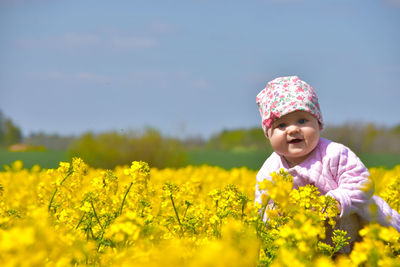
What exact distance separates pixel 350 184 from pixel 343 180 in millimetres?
81

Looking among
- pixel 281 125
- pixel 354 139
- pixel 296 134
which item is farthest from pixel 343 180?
pixel 354 139

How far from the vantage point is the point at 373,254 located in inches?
93.7

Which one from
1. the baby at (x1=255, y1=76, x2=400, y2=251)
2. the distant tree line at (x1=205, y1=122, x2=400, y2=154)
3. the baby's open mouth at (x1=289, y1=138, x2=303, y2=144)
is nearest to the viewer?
the baby at (x1=255, y1=76, x2=400, y2=251)

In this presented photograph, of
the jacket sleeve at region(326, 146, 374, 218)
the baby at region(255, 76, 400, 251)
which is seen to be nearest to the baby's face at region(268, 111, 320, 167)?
the baby at region(255, 76, 400, 251)

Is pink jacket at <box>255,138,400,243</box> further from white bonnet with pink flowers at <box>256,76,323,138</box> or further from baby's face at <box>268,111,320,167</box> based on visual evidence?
white bonnet with pink flowers at <box>256,76,323,138</box>

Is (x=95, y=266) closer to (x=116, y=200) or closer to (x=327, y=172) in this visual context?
(x=116, y=200)

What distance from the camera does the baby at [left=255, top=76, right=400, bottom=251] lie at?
3895 millimetres

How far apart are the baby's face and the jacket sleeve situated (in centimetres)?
25

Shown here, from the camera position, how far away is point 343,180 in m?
3.89

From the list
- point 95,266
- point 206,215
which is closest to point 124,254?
point 95,266

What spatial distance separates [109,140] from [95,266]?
7678mm

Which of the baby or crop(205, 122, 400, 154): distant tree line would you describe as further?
crop(205, 122, 400, 154): distant tree line

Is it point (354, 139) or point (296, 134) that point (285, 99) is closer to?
point (296, 134)

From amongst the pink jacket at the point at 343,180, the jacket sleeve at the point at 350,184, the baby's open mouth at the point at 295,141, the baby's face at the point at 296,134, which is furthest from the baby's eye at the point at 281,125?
the jacket sleeve at the point at 350,184
